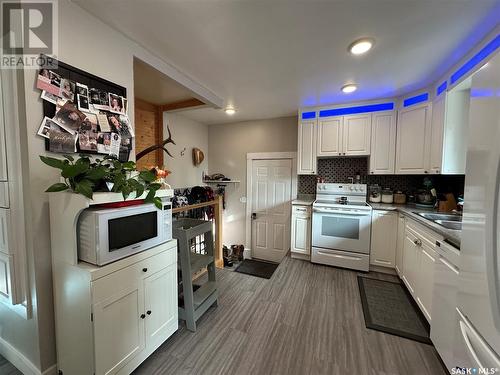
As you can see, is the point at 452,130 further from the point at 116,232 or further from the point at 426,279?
the point at 116,232

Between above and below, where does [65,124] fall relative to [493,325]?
above

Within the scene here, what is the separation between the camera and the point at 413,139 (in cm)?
262

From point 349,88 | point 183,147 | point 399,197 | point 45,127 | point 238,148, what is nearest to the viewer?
point 45,127

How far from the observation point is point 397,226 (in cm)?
260

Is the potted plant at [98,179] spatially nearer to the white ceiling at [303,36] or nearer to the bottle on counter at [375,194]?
the white ceiling at [303,36]

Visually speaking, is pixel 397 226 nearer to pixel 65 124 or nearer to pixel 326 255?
pixel 326 255

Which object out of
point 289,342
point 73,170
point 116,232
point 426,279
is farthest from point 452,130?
point 73,170

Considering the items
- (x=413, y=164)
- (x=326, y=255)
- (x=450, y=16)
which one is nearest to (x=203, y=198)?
(x=326, y=255)

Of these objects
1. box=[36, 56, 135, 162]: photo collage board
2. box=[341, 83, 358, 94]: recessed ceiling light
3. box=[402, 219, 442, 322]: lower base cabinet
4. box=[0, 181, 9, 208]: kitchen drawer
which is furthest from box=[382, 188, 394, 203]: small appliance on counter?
box=[0, 181, 9, 208]: kitchen drawer

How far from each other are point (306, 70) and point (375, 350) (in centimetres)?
261

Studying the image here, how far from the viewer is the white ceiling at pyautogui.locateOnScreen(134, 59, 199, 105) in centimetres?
207

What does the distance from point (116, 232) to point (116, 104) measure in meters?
1.00

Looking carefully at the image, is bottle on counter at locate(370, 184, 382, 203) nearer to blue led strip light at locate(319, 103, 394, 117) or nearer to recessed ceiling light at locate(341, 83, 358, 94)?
blue led strip light at locate(319, 103, 394, 117)

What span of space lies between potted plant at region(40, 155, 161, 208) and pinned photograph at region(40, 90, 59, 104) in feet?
1.13
